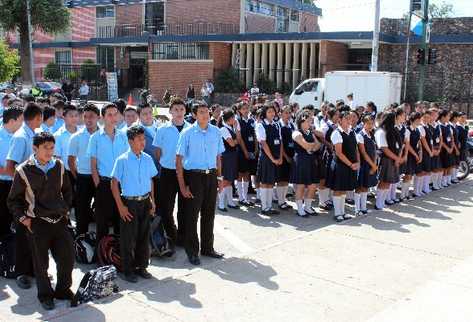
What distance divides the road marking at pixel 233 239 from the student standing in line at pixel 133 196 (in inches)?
69.4

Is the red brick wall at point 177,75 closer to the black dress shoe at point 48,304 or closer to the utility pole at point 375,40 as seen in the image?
the utility pole at point 375,40

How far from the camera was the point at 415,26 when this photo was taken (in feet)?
80.3

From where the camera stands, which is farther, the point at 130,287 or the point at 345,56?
the point at 345,56

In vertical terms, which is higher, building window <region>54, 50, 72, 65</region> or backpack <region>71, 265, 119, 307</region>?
building window <region>54, 50, 72, 65</region>

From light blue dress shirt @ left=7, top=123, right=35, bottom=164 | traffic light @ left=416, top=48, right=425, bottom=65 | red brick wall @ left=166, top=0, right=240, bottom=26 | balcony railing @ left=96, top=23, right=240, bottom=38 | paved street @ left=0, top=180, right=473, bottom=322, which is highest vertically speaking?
red brick wall @ left=166, top=0, right=240, bottom=26

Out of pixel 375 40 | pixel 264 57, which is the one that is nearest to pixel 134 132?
pixel 375 40

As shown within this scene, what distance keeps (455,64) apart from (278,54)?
1029cm

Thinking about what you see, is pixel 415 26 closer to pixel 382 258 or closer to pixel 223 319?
pixel 382 258

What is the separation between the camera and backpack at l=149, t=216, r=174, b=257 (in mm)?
6673

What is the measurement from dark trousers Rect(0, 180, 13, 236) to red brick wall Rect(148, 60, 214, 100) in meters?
29.5

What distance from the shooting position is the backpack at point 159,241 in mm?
6673

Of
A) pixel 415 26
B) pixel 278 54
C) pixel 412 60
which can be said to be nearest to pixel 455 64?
pixel 412 60

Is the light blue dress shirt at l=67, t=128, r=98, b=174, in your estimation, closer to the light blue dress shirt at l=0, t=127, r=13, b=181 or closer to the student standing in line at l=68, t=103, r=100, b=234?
the student standing in line at l=68, t=103, r=100, b=234

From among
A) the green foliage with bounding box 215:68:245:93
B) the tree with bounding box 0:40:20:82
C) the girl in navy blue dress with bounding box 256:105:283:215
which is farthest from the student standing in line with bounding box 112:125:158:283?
the green foliage with bounding box 215:68:245:93
